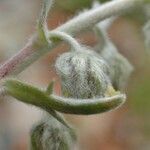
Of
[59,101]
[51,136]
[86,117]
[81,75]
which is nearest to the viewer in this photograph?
[59,101]

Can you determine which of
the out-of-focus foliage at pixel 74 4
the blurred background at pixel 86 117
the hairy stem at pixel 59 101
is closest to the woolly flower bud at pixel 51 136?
the hairy stem at pixel 59 101

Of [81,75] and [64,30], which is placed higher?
[64,30]

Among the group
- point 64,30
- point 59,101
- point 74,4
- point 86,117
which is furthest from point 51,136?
point 86,117

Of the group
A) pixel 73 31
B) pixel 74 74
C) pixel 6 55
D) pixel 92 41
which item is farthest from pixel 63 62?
pixel 92 41

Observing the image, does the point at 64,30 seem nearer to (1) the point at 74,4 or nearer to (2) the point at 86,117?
(1) the point at 74,4

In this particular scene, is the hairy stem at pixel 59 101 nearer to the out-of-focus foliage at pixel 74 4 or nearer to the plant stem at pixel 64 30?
the plant stem at pixel 64 30

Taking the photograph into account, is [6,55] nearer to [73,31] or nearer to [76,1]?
[76,1]
